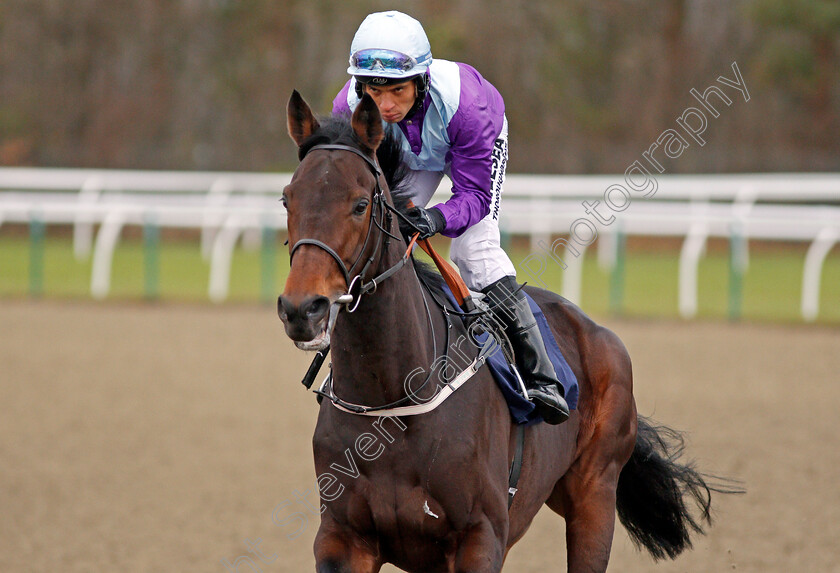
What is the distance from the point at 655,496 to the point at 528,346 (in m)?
1.28

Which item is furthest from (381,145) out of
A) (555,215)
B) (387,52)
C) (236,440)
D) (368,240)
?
(555,215)

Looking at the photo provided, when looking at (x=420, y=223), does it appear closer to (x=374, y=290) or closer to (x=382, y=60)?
(x=374, y=290)

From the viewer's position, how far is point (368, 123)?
2.96 meters

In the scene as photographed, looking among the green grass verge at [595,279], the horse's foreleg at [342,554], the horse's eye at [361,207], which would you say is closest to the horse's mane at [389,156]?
the horse's eye at [361,207]

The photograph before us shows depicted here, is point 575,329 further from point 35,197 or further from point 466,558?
point 35,197

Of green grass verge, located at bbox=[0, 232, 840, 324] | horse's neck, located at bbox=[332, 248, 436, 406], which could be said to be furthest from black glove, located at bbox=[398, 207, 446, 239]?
green grass verge, located at bbox=[0, 232, 840, 324]

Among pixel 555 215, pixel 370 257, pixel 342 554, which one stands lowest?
pixel 555 215

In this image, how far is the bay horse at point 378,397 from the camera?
8.91 ft

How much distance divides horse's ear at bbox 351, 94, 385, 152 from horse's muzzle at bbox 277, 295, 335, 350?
1.96ft

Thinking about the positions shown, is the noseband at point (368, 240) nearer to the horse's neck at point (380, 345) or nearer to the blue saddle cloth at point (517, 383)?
the horse's neck at point (380, 345)

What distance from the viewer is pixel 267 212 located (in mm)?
13984

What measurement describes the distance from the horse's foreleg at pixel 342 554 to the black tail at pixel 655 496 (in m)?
1.69

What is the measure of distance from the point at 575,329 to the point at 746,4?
21.4 meters

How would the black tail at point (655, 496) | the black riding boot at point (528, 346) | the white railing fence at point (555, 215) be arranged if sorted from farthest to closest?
the white railing fence at point (555, 215)
the black tail at point (655, 496)
the black riding boot at point (528, 346)
